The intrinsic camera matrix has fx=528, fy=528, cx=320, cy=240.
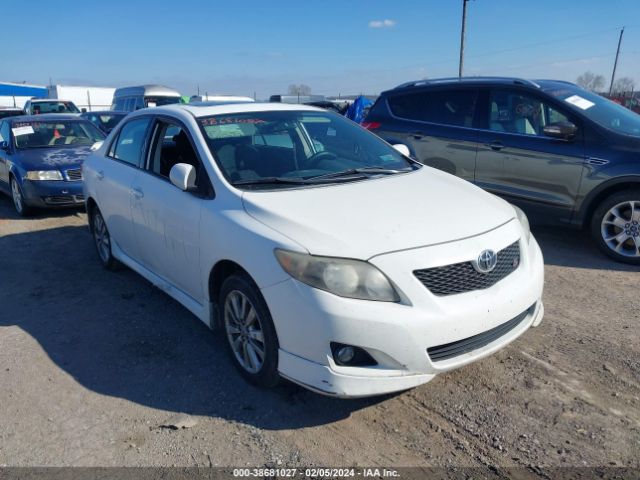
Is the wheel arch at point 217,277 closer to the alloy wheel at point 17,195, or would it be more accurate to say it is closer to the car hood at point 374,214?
the car hood at point 374,214

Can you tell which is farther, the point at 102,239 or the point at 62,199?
the point at 62,199

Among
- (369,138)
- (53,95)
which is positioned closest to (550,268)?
(369,138)

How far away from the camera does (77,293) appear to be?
4883mm

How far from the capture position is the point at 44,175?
7730 millimetres

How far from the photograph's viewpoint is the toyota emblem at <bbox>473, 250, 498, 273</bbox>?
9.17 ft

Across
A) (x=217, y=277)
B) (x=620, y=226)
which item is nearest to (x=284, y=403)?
(x=217, y=277)

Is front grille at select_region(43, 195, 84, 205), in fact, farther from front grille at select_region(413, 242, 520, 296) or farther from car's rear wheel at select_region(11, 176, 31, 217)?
front grille at select_region(413, 242, 520, 296)

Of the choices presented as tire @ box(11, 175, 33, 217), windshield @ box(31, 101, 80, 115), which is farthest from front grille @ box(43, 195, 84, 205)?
windshield @ box(31, 101, 80, 115)

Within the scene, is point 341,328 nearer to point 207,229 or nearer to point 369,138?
point 207,229

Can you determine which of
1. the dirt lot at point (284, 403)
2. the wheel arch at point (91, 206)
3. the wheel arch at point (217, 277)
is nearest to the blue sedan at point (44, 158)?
the wheel arch at point (91, 206)

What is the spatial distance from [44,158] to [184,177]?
5.76 meters

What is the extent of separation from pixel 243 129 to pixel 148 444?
2.24m

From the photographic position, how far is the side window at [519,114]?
19.1 ft

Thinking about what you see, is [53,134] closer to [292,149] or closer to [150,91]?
[292,149]
